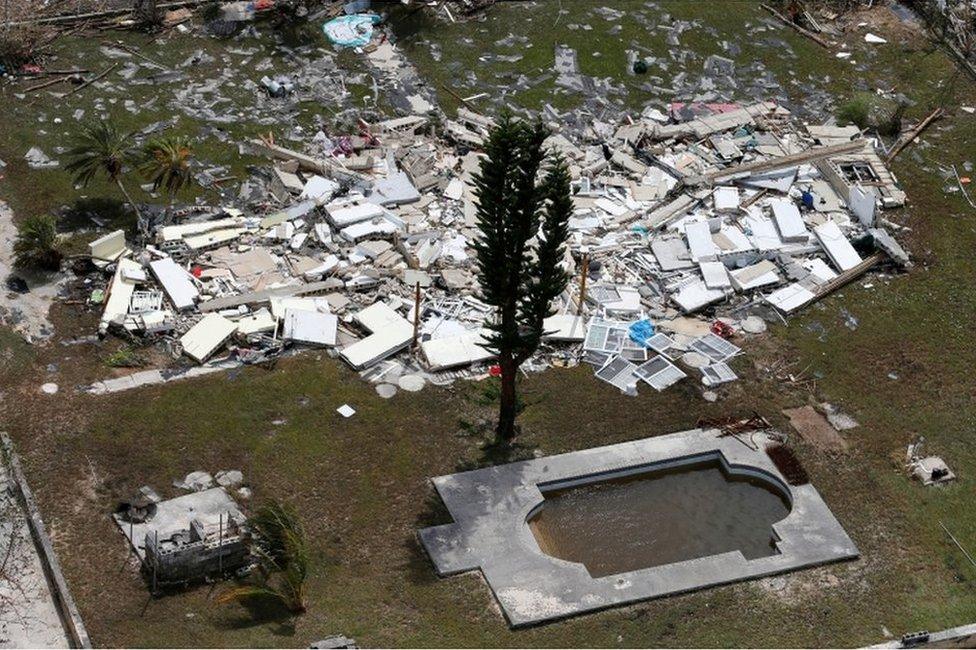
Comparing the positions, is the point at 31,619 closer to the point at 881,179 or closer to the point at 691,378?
the point at 691,378

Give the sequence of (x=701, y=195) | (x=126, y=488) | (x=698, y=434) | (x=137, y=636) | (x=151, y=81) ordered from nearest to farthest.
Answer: (x=137, y=636) → (x=126, y=488) → (x=698, y=434) → (x=701, y=195) → (x=151, y=81)

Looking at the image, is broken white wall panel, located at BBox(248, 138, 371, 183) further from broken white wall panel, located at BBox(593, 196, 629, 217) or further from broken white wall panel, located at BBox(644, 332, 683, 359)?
broken white wall panel, located at BBox(644, 332, 683, 359)

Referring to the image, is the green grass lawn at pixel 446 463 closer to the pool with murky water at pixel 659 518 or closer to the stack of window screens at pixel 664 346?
the stack of window screens at pixel 664 346

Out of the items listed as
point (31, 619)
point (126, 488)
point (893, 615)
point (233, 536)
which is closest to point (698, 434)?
point (893, 615)

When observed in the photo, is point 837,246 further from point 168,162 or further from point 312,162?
point 168,162

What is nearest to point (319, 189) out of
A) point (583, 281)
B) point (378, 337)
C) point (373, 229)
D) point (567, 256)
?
point (373, 229)

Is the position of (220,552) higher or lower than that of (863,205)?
lower
